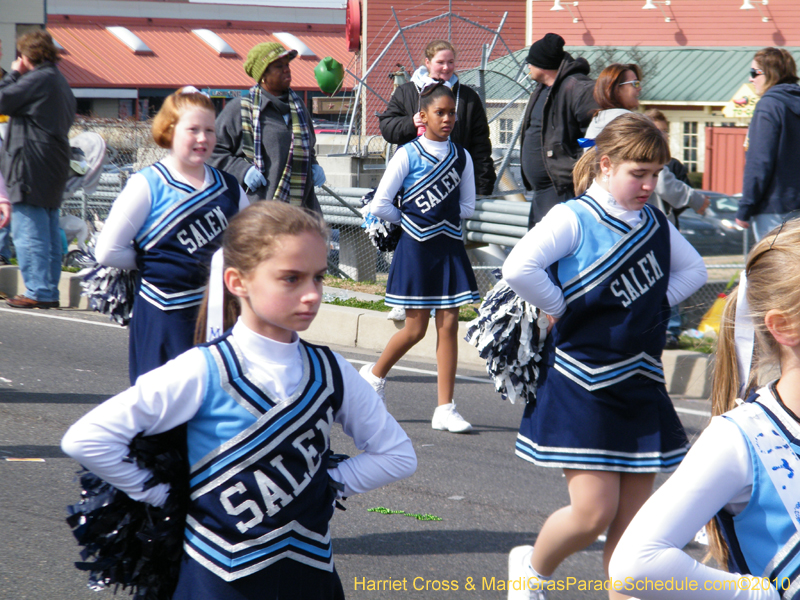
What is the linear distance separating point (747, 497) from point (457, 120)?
543 centimetres

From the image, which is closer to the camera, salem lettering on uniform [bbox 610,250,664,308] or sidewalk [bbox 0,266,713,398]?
salem lettering on uniform [bbox 610,250,664,308]

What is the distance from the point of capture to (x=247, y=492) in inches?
80.7

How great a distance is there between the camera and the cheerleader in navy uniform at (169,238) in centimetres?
370

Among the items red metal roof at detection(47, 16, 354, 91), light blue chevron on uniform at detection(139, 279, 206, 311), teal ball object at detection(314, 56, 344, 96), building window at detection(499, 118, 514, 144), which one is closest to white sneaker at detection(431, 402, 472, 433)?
light blue chevron on uniform at detection(139, 279, 206, 311)

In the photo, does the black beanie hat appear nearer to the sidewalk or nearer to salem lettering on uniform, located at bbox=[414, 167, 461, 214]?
salem lettering on uniform, located at bbox=[414, 167, 461, 214]

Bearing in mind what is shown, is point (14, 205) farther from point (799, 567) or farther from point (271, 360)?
point (799, 567)

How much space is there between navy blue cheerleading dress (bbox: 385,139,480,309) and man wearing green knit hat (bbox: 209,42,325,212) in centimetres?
86

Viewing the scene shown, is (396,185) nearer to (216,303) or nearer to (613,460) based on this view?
(613,460)

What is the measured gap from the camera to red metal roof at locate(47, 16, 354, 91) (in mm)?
36250

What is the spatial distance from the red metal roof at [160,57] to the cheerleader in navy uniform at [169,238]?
111 ft

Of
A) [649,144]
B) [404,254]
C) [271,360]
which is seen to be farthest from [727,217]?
[271,360]

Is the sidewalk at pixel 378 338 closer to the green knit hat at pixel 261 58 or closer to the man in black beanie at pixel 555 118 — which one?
the man in black beanie at pixel 555 118

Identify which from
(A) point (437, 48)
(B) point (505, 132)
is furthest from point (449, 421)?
(B) point (505, 132)

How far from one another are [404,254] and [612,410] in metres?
2.69
